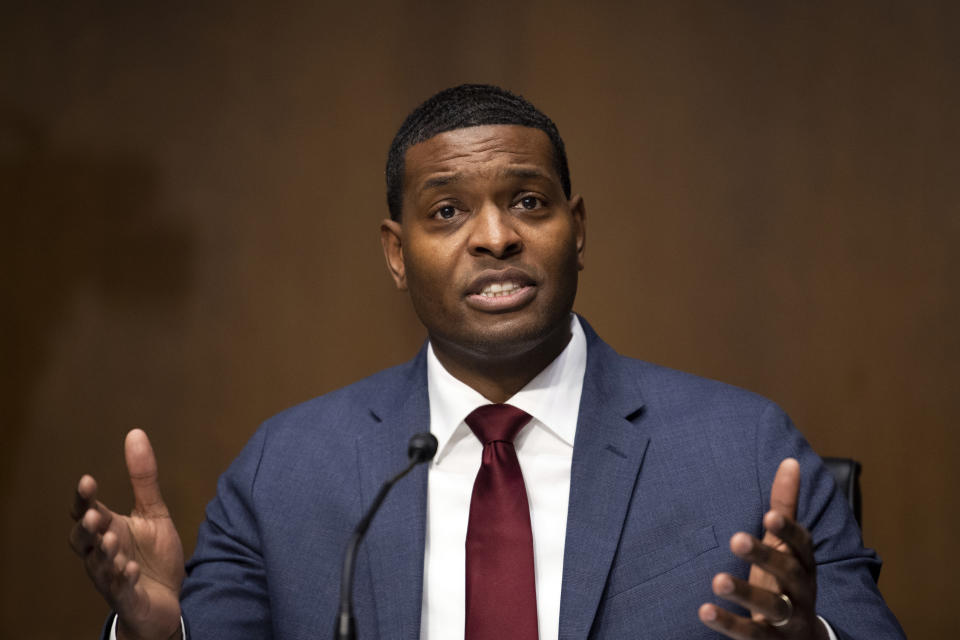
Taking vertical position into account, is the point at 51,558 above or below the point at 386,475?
below

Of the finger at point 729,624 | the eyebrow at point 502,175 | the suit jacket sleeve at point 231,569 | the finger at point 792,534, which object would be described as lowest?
the suit jacket sleeve at point 231,569

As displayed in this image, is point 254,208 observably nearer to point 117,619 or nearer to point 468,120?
point 468,120

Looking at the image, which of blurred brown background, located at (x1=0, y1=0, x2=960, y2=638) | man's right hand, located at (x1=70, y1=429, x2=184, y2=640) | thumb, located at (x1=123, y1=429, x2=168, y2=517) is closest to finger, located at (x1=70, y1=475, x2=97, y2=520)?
man's right hand, located at (x1=70, y1=429, x2=184, y2=640)

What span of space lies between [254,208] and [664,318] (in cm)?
124

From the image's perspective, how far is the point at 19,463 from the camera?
3.03m

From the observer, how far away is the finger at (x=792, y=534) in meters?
1.25

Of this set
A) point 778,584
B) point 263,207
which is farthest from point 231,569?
point 263,207

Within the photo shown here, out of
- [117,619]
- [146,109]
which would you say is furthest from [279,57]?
[117,619]

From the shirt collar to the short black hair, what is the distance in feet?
1.03

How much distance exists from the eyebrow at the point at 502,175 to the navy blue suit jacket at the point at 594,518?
0.36 metres

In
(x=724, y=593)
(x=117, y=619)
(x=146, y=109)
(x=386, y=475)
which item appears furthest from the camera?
(x=146, y=109)

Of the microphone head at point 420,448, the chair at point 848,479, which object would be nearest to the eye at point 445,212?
the microphone head at point 420,448

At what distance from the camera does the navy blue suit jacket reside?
62.6 inches

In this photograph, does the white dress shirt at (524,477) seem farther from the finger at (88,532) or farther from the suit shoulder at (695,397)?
the finger at (88,532)
